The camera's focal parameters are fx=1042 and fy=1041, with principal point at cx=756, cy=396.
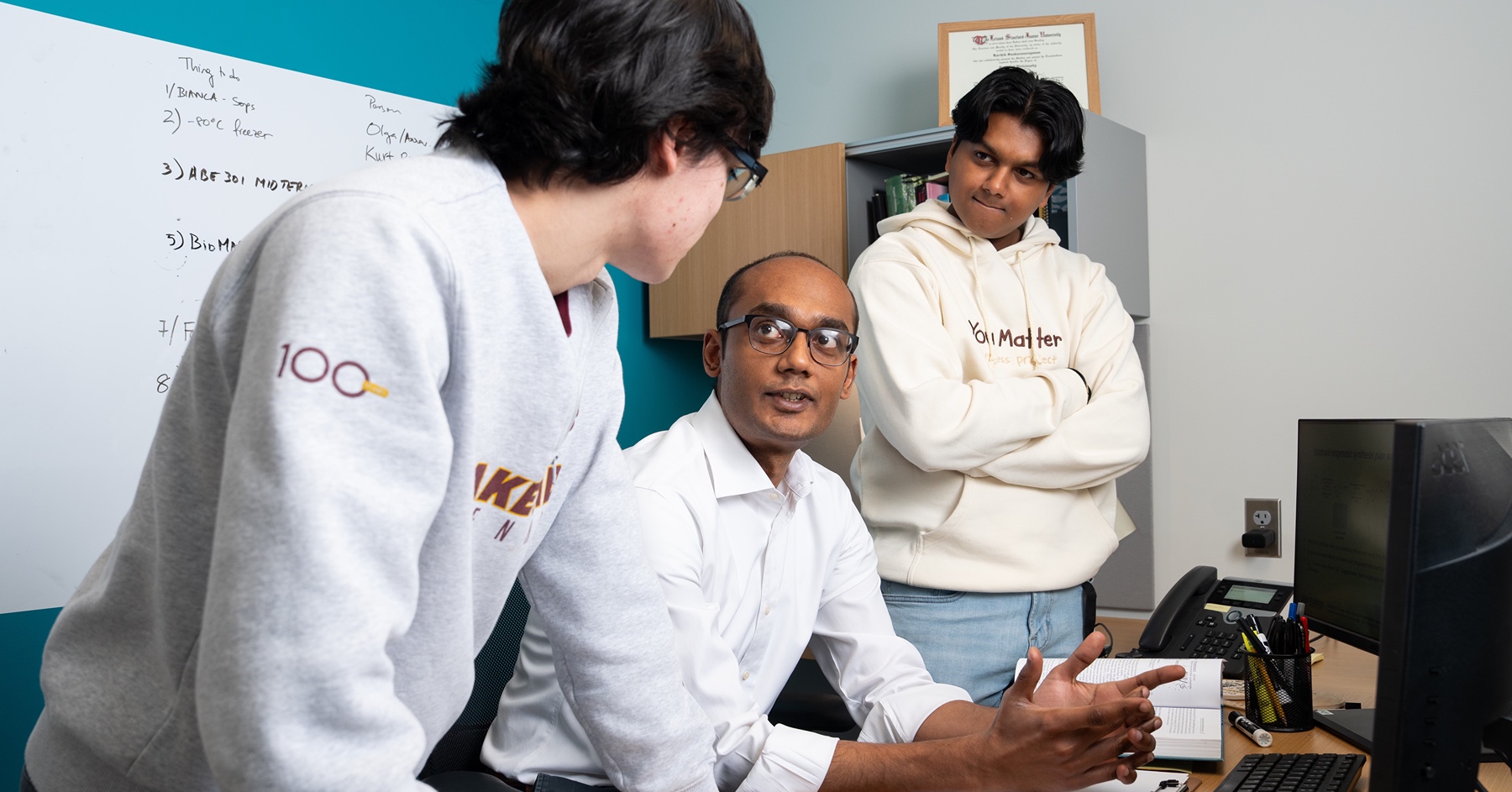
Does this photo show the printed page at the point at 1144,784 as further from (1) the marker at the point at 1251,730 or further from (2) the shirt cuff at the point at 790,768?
(2) the shirt cuff at the point at 790,768

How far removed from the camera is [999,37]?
9.21 ft

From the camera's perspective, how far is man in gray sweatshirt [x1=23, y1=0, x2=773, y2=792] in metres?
0.60

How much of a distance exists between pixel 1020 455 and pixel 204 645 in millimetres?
1352

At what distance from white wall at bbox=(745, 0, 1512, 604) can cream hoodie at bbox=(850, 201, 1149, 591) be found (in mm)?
934

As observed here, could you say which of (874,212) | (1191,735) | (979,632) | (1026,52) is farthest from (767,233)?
(1191,735)

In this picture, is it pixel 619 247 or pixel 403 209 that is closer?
pixel 403 209

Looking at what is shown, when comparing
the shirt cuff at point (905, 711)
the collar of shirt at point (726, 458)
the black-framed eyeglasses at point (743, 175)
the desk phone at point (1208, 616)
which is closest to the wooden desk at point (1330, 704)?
the desk phone at point (1208, 616)

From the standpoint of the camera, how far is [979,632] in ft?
5.65

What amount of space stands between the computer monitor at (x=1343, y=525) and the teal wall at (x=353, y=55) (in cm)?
138

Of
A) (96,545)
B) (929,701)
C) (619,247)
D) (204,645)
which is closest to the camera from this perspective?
(204,645)

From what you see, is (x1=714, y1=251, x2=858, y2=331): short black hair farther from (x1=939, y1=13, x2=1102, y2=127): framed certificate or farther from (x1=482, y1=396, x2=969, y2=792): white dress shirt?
(x1=939, y1=13, x2=1102, y2=127): framed certificate

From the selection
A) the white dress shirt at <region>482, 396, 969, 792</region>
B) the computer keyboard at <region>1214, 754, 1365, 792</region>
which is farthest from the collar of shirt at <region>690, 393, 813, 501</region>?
the computer keyboard at <region>1214, 754, 1365, 792</region>

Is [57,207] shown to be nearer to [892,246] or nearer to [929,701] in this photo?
[892,246]

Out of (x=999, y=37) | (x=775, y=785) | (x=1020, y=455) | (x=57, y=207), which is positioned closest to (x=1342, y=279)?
(x=999, y=37)
